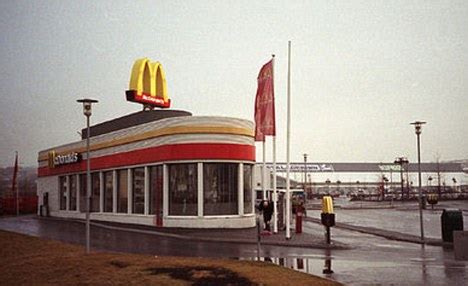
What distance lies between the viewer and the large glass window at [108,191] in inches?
1547

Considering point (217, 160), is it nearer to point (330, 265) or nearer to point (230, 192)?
point (230, 192)

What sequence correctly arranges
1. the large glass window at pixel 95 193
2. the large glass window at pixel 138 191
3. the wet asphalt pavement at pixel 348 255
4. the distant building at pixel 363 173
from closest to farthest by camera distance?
the wet asphalt pavement at pixel 348 255, the large glass window at pixel 138 191, the large glass window at pixel 95 193, the distant building at pixel 363 173

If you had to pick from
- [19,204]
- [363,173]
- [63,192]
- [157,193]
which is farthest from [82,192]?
[363,173]

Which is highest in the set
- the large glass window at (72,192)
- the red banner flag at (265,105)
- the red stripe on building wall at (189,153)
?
the red banner flag at (265,105)

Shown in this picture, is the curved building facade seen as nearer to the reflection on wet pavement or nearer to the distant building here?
the reflection on wet pavement

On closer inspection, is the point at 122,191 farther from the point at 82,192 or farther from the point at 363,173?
the point at 363,173

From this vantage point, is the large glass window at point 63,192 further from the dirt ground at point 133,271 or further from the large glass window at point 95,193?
the dirt ground at point 133,271

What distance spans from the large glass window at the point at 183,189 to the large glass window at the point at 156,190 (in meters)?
0.91

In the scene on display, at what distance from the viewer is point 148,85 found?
44.2 m

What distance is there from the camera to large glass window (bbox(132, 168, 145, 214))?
35.4m

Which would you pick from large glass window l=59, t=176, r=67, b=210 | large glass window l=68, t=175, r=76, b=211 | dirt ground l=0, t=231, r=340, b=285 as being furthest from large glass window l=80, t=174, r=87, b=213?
dirt ground l=0, t=231, r=340, b=285

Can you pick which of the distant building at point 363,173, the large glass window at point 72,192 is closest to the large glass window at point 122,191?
the large glass window at point 72,192

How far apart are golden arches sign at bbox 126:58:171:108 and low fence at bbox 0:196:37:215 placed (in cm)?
2267

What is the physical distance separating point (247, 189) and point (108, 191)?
1246 centimetres
